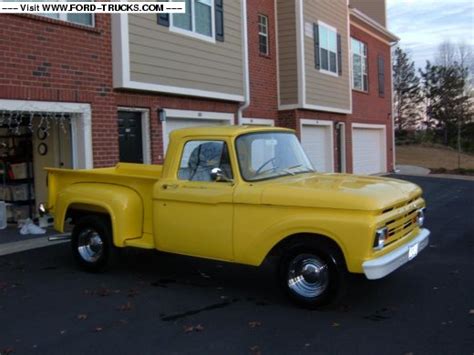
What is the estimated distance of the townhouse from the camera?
974 cm

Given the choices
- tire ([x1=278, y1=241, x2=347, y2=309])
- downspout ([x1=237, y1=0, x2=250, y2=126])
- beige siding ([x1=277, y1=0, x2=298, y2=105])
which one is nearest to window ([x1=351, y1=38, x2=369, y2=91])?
beige siding ([x1=277, y1=0, x2=298, y2=105])

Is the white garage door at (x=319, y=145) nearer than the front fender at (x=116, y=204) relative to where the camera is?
No

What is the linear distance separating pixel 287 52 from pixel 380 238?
12.4 metres

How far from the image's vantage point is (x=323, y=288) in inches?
225

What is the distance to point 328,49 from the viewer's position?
62.8 ft

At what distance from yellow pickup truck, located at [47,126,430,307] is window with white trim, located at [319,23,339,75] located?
12.2 meters

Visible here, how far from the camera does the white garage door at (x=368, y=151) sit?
2341 cm

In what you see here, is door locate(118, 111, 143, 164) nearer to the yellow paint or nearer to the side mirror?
the yellow paint

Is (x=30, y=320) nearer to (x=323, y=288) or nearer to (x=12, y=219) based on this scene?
(x=323, y=288)

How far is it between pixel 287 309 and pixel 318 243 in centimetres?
74

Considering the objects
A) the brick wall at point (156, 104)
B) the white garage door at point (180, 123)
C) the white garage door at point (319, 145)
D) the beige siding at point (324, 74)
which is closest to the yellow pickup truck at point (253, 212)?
the brick wall at point (156, 104)

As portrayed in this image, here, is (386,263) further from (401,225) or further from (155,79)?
(155,79)

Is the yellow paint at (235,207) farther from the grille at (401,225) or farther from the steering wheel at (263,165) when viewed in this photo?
the steering wheel at (263,165)

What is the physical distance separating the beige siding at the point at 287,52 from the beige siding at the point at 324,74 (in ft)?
1.61
